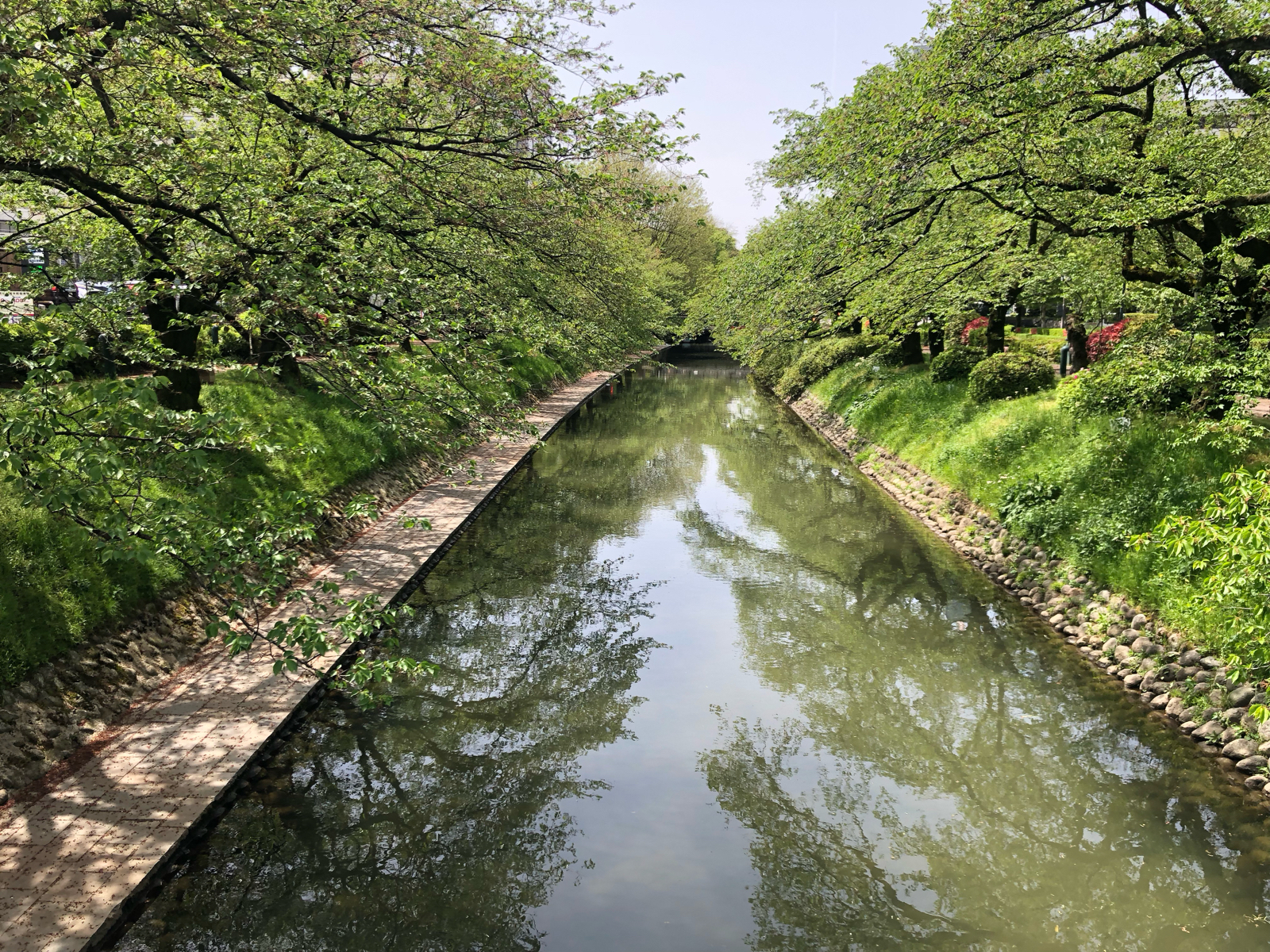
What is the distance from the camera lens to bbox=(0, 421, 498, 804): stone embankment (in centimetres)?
674

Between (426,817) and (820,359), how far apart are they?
3171 cm

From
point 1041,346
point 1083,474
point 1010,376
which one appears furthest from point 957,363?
point 1083,474

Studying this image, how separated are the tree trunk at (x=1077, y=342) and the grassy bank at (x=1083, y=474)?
2566mm

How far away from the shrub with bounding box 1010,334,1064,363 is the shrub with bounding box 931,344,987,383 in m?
0.97

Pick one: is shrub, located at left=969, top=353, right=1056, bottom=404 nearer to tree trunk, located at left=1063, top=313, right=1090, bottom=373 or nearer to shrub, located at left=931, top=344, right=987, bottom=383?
tree trunk, located at left=1063, top=313, right=1090, bottom=373

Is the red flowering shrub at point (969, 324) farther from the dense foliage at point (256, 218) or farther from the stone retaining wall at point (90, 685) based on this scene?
the stone retaining wall at point (90, 685)

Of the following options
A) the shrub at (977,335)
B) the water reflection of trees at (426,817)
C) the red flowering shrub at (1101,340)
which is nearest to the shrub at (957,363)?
the shrub at (977,335)

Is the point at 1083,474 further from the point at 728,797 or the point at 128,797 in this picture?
the point at 128,797

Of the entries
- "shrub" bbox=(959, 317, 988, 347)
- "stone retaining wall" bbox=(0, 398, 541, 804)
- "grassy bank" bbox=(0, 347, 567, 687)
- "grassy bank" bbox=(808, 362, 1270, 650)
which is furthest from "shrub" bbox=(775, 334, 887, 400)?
"stone retaining wall" bbox=(0, 398, 541, 804)

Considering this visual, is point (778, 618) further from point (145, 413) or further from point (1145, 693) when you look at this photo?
point (145, 413)

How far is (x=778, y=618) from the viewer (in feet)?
39.9

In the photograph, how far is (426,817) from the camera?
7227 millimetres

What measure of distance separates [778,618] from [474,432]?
5273mm

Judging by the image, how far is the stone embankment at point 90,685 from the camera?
6.74 meters
